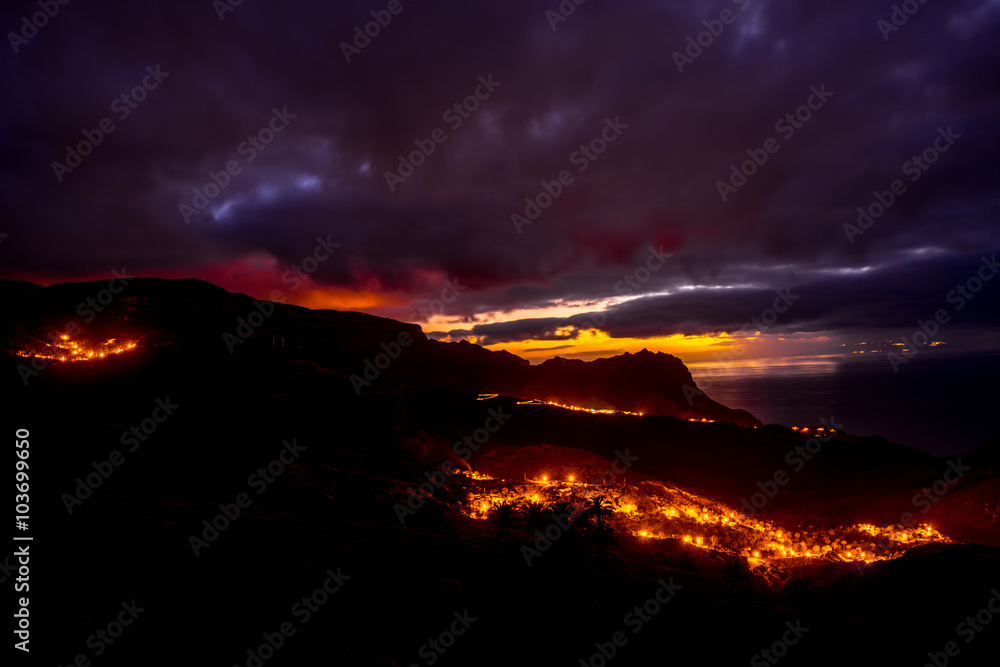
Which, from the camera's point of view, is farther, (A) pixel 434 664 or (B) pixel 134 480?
(B) pixel 134 480

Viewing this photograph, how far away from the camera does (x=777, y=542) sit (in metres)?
20.4

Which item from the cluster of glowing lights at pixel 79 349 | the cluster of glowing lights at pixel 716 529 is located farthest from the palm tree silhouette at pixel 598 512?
the cluster of glowing lights at pixel 79 349

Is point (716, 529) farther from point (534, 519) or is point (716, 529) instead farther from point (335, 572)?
point (335, 572)

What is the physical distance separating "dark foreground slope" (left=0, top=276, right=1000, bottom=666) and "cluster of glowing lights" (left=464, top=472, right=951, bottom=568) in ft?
9.04

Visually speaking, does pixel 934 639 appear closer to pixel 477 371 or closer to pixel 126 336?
pixel 126 336

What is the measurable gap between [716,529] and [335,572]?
18765 millimetres

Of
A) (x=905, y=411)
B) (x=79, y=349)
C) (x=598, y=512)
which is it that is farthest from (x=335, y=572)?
(x=905, y=411)

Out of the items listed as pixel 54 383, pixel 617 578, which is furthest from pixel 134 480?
pixel 617 578

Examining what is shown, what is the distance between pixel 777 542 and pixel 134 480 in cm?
2751

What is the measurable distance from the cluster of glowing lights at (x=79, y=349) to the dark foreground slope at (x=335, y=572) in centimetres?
322

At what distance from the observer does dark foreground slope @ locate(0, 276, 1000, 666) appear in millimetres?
7211

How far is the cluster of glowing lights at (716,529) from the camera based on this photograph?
62.6 feet

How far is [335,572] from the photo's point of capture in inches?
372

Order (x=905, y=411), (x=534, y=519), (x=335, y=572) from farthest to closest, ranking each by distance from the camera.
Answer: (x=905, y=411)
(x=534, y=519)
(x=335, y=572)
